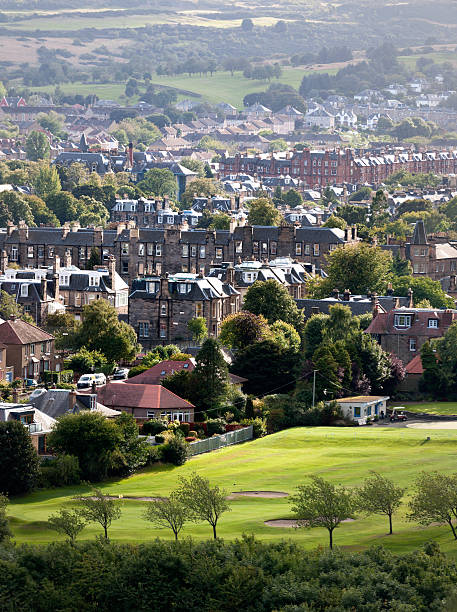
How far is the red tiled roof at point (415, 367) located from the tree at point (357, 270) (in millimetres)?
26897

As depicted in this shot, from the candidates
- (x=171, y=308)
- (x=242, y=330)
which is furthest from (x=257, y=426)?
(x=171, y=308)

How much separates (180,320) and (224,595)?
65676mm

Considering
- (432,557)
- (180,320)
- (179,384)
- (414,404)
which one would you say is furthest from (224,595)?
(180,320)

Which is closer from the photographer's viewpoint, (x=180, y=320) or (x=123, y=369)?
(x=123, y=369)

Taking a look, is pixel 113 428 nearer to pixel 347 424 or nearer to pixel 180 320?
pixel 347 424

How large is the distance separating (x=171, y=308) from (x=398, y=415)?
28597 millimetres

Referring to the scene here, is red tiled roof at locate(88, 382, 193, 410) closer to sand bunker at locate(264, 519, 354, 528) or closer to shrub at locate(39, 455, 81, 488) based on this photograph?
shrub at locate(39, 455, 81, 488)

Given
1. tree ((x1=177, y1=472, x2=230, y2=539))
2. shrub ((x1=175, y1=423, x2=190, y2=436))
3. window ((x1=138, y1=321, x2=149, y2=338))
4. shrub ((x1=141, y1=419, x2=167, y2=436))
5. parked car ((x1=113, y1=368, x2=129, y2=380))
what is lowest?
window ((x1=138, y1=321, x2=149, y2=338))

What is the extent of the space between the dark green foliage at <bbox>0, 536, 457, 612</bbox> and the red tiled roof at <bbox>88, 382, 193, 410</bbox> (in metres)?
34.1

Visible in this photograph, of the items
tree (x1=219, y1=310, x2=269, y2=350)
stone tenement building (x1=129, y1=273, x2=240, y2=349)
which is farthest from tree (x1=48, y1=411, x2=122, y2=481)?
stone tenement building (x1=129, y1=273, x2=240, y2=349)

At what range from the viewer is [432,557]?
6762 centimetres

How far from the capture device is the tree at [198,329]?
129 meters

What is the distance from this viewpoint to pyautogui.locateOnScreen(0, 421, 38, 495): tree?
87062 millimetres

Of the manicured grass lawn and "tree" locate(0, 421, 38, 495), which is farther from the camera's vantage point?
the manicured grass lawn
